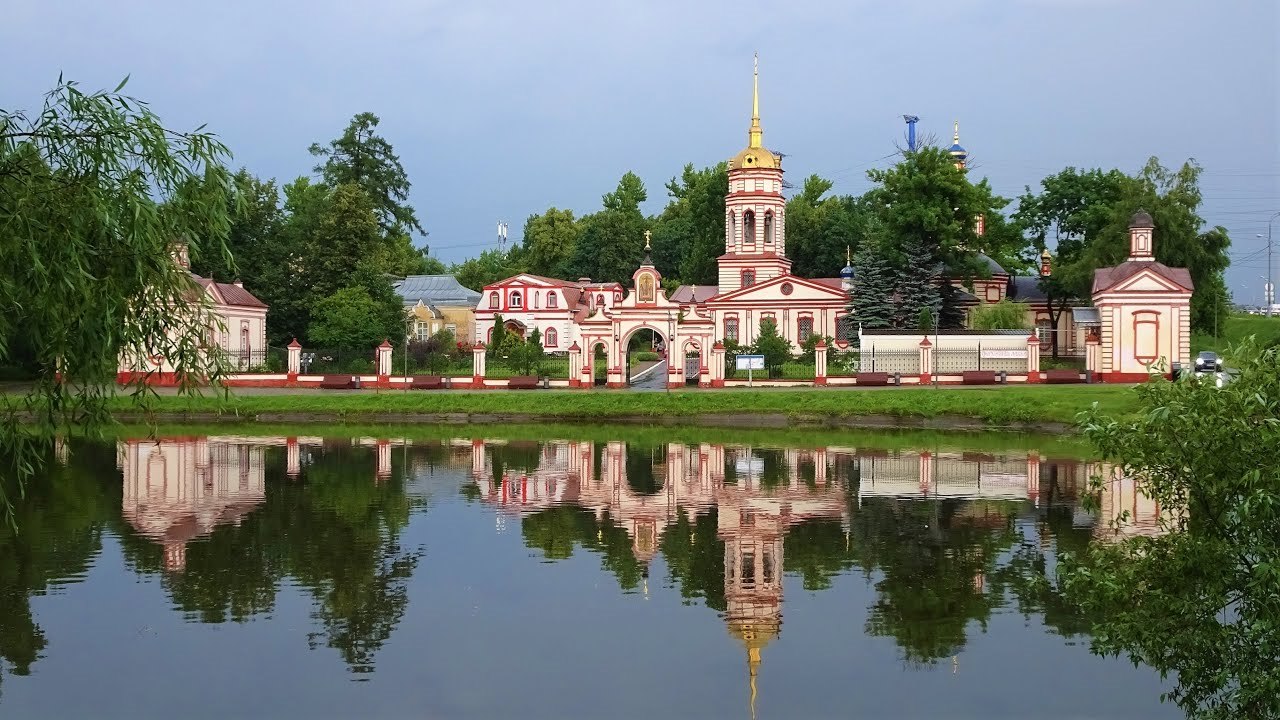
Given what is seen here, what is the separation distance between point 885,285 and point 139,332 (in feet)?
168

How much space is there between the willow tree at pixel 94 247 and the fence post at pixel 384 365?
38.7 metres

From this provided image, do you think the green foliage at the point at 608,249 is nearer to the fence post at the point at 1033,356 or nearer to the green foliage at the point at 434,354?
the green foliage at the point at 434,354

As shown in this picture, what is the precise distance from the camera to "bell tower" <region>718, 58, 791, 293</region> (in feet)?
223

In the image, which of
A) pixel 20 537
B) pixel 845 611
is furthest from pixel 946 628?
pixel 20 537

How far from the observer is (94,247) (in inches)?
435

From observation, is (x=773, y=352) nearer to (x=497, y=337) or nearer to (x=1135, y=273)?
(x=1135, y=273)

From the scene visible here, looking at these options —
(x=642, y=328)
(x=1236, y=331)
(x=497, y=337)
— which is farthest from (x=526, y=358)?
(x=1236, y=331)

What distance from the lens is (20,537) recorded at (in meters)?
20.8

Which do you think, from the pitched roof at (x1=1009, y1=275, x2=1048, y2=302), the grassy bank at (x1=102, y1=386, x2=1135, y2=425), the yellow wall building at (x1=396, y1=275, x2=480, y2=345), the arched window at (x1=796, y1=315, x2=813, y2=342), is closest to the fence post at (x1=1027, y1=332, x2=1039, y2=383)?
the grassy bank at (x1=102, y1=386, x2=1135, y2=425)

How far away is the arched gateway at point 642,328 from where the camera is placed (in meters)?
49.8

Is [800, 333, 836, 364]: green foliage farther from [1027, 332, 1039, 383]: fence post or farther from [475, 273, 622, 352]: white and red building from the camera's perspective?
[475, 273, 622, 352]: white and red building

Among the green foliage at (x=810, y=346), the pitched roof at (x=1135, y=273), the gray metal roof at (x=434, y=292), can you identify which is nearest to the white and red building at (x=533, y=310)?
the gray metal roof at (x=434, y=292)

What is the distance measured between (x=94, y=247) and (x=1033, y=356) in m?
42.2

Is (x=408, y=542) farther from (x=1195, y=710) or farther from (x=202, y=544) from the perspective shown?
(x=1195, y=710)
